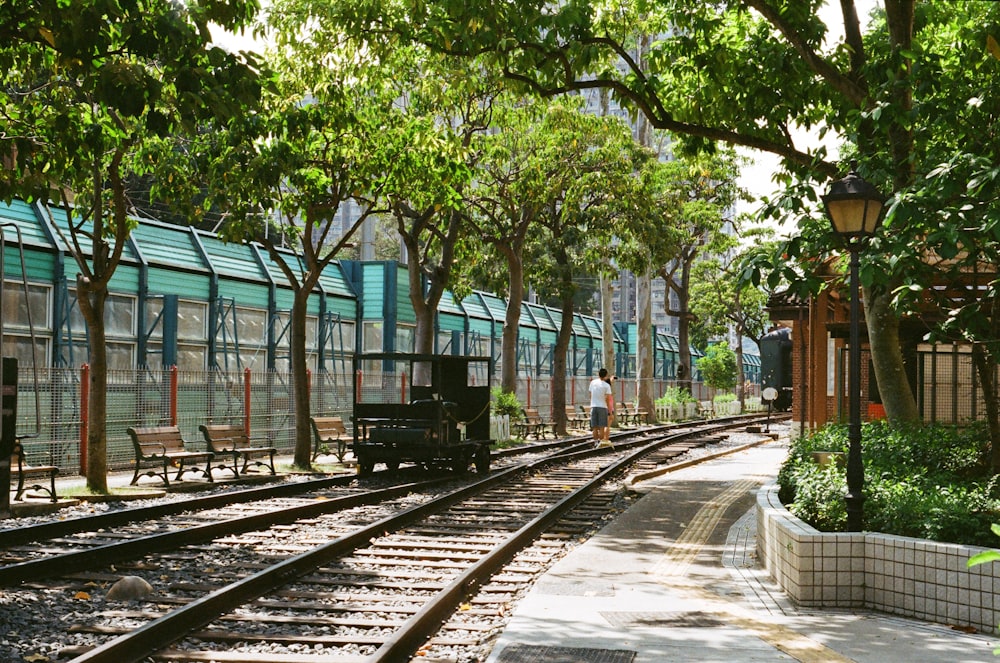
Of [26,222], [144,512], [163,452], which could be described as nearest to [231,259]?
[26,222]

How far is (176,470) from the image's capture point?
20.1m

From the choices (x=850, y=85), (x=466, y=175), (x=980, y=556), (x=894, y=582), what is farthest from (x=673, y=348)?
(x=980, y=556)

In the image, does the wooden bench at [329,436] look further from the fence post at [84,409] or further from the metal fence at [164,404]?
the fence post at [84,409]

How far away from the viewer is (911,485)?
959 centimetres

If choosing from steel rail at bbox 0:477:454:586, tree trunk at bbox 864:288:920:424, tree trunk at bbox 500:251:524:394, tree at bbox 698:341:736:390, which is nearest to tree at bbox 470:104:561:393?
tree trunk at bbox 500:251:524:394

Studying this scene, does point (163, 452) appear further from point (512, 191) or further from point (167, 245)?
point (512, 191)

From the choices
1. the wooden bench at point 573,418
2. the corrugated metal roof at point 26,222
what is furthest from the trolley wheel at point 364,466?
the wooden bench at point 573,418

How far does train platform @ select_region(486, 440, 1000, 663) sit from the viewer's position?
267 inches

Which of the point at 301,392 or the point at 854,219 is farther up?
the point at 854,219

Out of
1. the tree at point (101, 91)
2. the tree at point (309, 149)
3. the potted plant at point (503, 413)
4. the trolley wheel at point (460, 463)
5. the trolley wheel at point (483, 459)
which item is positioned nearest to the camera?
the tree at point (101, 91)

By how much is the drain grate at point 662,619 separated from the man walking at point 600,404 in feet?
54.9

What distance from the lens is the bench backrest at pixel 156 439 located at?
17.4 metres

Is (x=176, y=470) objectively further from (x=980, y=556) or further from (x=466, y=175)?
(x=980, y=556)

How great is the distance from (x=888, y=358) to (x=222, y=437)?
1159 centimetres
